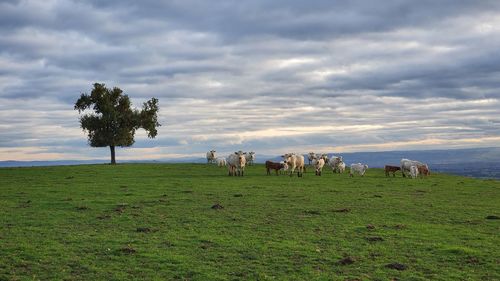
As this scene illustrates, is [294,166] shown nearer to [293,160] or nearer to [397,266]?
[293,160]

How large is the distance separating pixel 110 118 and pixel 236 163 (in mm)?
28886

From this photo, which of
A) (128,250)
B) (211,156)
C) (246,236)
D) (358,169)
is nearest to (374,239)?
(246,236)

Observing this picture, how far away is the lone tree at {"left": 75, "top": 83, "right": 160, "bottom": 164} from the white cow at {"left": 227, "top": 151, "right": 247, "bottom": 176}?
26.8 m

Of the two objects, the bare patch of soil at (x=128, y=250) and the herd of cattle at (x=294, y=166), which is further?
the herd of cattle at (x=294, y=166)

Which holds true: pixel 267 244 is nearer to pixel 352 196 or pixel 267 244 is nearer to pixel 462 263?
pixel 462 263

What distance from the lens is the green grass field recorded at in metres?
13.6

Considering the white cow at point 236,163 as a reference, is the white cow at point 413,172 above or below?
below

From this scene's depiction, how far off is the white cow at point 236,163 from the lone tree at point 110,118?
87.8ft

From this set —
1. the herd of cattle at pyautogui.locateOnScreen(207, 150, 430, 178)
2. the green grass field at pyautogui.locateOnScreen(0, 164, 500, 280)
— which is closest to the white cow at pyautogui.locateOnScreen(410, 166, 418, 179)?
the herd of cattle at pyautogui.locateOnScreen(207, 150, 430, 178)

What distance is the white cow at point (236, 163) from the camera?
159 feet

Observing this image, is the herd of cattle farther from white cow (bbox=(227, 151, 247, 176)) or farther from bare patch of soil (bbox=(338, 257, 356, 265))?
bare patch of soil (bbox=(338, 257, 356, 265))

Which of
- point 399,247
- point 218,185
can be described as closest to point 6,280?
point 399,247

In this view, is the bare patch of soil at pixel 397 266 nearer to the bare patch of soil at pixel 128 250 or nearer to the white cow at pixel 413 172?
the bare patch of soil at pixel 128 250

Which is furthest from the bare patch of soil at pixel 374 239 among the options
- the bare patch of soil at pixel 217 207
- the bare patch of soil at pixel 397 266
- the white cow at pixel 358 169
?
the white cow at pixel 358 169
